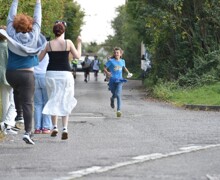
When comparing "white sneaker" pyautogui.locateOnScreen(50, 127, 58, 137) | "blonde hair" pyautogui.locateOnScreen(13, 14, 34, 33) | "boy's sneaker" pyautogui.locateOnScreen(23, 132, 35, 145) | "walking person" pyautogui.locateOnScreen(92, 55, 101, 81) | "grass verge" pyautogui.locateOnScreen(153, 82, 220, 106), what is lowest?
"walking person" pyautogui.locateOnScreen(92, 55, 101, 81)

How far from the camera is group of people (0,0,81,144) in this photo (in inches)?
461

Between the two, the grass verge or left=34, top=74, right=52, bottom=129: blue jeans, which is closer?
left=34, top=74, right=52, bottom=129: blue jeans

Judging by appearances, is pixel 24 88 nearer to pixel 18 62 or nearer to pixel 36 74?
pixel 18 62

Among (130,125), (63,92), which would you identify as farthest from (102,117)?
(63,92)

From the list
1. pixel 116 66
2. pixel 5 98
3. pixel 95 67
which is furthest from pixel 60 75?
pixel 95 67

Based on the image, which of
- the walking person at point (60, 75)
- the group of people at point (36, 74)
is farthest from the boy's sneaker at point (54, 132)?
the walking person at point (60, 75)

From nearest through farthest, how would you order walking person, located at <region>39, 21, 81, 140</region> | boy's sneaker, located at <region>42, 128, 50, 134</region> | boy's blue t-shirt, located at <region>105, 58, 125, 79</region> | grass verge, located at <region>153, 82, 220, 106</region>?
1. walking person, located at <region>39, 21, 81, 140</region>
2. boy's sneaker, located at <region>42, 128, 50, 134</region>
3. boy's blue t-shirt, located at <region>105, 58, 125, 79</region>
4. grass verge, located at <region>153, 82, 220, 106</region>

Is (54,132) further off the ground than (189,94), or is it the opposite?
(54,132)

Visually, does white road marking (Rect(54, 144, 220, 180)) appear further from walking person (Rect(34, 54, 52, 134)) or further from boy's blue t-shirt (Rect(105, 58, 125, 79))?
boy's blue t-shirt (Rect(105, 58, 125, 79))

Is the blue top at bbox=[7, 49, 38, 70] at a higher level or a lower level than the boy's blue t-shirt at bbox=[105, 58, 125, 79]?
higher

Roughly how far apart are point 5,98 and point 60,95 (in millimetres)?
1560

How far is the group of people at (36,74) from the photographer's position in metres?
11.7

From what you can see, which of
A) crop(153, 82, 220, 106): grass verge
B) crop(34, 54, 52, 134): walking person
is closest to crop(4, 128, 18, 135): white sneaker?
crop(34, 54, 52, 134): walking person

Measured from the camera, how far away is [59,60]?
12.4m
